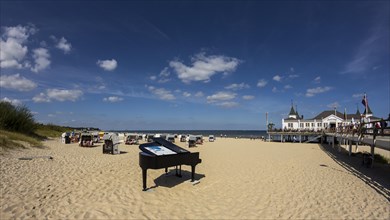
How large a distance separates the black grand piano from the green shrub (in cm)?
1510

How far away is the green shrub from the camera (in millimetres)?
18034

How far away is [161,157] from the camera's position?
23.0ft

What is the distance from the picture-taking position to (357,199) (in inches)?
263

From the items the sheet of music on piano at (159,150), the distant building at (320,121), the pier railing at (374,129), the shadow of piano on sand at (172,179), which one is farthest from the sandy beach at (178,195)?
the distant building at (320,121)

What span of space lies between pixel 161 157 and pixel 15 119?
1720cm

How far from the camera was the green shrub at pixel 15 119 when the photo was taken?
59.2 ft

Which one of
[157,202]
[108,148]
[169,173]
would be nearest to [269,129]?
[108,148]

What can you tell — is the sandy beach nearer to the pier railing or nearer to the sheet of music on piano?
the sheet of music on piano

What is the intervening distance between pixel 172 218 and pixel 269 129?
155 feet

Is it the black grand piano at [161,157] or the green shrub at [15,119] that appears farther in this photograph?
the green shrub at [15,119]

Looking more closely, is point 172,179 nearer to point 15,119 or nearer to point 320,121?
point 15,119

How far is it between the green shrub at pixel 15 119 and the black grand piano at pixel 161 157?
49.6 ft

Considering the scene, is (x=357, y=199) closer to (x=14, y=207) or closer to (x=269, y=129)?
(x=14, y=207)

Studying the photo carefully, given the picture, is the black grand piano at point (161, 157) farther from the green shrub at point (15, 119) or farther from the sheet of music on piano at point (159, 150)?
the green shrub at point (15, 119)
